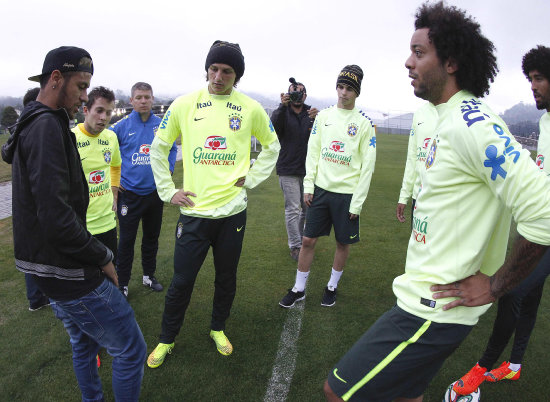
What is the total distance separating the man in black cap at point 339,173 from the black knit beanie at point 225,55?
1344 mm

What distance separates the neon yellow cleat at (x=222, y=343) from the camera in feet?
10.7

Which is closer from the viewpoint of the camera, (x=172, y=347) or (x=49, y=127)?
(x=49, y=127)

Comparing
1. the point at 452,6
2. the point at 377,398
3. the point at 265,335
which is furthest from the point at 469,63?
the point at 265,335

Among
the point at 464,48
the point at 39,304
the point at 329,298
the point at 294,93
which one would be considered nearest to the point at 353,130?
the point at 294,93

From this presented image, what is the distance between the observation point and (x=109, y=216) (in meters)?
3.59

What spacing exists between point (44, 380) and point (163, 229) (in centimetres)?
396

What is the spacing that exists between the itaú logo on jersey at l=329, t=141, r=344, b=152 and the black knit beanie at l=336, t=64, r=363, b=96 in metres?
0.58

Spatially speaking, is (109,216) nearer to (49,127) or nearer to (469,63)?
(49,127)

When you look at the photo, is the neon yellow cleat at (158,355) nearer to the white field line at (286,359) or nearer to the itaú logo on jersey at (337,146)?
the white field line at (286,359)

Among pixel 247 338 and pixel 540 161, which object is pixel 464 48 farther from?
pixel 247 338

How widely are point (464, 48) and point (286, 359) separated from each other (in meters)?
2.69

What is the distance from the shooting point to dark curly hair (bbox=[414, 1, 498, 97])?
1637mm

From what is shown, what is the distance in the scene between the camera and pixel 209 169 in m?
2.95

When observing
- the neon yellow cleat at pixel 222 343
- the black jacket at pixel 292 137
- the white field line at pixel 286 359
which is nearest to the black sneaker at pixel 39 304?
the neon yellow cleat at pixel 222 343
